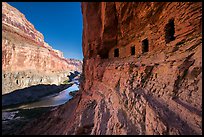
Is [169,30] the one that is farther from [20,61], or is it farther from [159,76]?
[20,61]

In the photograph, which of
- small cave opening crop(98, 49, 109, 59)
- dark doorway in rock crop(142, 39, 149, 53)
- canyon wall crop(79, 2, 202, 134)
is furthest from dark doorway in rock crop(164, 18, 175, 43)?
small cave opening crop(98, 49, 109, 59)

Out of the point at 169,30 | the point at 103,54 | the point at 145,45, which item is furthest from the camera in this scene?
the point at 103,54

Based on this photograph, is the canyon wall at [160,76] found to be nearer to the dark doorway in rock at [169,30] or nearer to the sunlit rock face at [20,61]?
the dark doorway in rock at [169,30]

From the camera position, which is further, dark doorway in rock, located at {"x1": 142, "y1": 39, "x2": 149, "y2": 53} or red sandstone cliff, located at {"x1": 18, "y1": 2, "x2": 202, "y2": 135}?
dark doorway in rock, located at {"x1": 142, "y1": 39, "x2": 149, "y2": 53}

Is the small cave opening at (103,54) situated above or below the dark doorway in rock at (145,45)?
above

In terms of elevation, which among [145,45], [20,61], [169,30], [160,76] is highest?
[20,61]

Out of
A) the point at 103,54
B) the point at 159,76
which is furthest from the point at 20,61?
the point at 159,76

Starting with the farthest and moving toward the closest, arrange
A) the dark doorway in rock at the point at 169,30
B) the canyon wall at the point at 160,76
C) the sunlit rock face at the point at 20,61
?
1. the sunlit rock face at the point at 20,61
2. the dark doorway in rock at the point at 169,30
3. the canyon wall at the point at 160,76

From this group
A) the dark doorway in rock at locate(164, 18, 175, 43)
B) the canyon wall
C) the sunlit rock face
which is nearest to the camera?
the canyon wall

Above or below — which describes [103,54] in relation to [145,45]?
above

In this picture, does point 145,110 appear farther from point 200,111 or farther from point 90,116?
point 90,116

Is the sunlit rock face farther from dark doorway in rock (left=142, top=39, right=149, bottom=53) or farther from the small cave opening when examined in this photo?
dark doorway in rock (left=142, top=39, right=149, bottom=53)

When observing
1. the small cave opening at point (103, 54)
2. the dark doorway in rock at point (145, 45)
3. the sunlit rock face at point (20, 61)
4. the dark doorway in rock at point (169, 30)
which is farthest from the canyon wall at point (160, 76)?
the sunlit rock face at point (20, 61)

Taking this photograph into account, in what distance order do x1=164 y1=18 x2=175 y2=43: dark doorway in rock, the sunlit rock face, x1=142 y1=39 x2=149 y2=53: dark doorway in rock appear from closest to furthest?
x1=164 y1=18 x2=175 y2=43: dark doorway in rock < x1=142 y1=39 x2=149 y2=53: dark doorway in rock < the sunlit rock face
